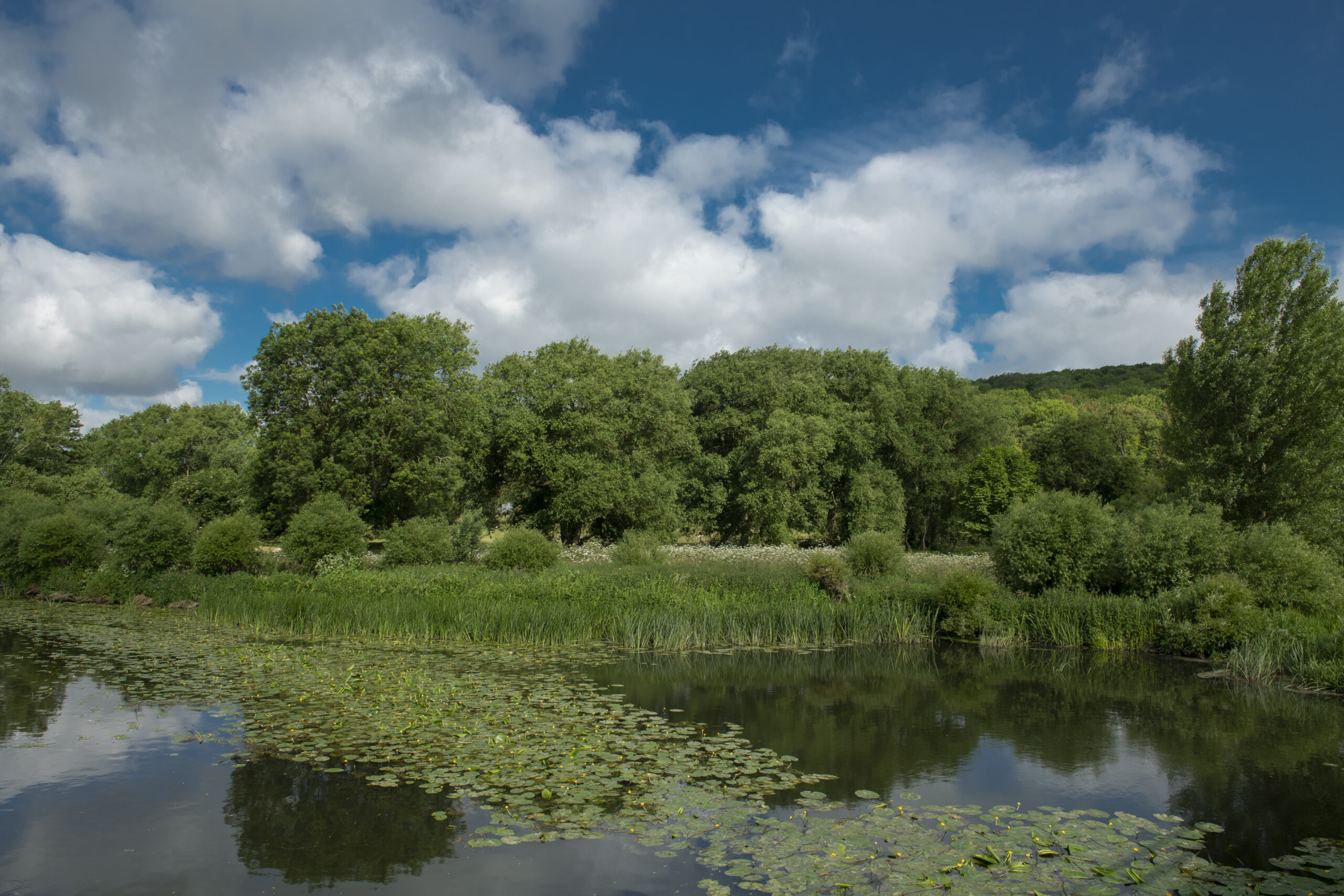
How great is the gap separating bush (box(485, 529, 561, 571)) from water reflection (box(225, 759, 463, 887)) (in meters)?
13.6

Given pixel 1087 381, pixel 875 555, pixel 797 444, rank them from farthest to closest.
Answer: pixel 1087 381 < pixel 797 444 < pixel 875 555

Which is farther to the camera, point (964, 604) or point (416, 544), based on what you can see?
point (416, 544)

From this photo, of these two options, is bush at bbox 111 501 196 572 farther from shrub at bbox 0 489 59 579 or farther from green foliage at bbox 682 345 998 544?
green foliage at bbox 682 345 998 544

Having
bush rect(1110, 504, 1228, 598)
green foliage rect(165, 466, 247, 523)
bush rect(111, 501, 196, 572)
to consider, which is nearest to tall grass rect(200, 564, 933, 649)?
bush rect(111, 501, 196, 572)

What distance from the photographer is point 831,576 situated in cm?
1966

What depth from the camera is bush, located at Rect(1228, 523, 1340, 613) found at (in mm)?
15820

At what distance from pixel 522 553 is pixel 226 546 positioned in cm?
852

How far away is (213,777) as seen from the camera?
7.54m

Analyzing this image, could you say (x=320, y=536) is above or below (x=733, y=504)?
below

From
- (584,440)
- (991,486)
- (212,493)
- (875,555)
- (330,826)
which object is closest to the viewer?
(330,826)

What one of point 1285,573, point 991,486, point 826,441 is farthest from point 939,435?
point 1285,573

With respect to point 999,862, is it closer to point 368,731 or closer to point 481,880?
point 481,880

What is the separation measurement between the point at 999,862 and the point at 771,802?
2.09 metres

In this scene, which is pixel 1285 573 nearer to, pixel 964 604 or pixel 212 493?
pixel 964 604
